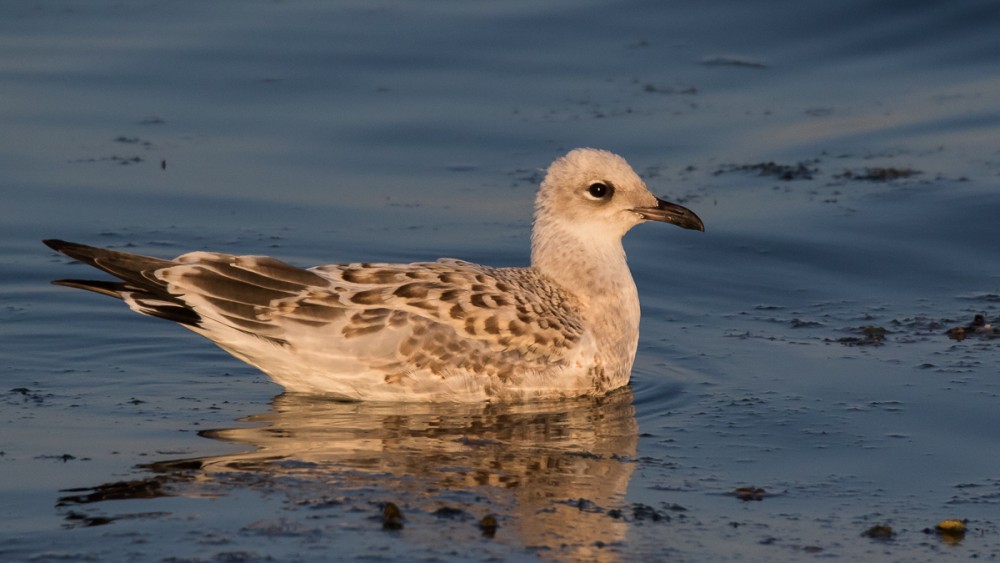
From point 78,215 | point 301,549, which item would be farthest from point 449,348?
point 78,215

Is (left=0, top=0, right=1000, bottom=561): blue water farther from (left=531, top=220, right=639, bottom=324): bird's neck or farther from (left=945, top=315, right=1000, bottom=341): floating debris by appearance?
(left=531, top=220, right=639, bottom=324): bird's neck

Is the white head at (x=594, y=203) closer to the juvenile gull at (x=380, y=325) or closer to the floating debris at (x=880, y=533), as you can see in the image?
the juvenile gull at (x=380, y=325)

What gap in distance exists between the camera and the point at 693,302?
1091cm

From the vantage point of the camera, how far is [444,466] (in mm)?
7535

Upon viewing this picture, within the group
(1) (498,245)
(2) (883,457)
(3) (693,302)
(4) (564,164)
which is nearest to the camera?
(2) (883,457)

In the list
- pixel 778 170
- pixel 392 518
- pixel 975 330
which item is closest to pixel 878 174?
pixel 778 170

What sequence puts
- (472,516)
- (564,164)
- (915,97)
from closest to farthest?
(472,516), (564,164), (915,97)

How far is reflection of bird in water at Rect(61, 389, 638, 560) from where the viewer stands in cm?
676

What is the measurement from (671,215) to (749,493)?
9.16ft

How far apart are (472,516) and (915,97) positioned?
938cm

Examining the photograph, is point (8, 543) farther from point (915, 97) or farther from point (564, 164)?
point (915, 97)

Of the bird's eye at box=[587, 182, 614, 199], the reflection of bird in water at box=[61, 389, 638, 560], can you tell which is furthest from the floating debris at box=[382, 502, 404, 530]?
the bird's eye at box=[587, 182, 614, 199]

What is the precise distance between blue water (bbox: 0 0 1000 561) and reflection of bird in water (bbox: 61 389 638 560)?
0.03 meters

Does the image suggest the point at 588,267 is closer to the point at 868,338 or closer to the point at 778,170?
the point at 868,338
